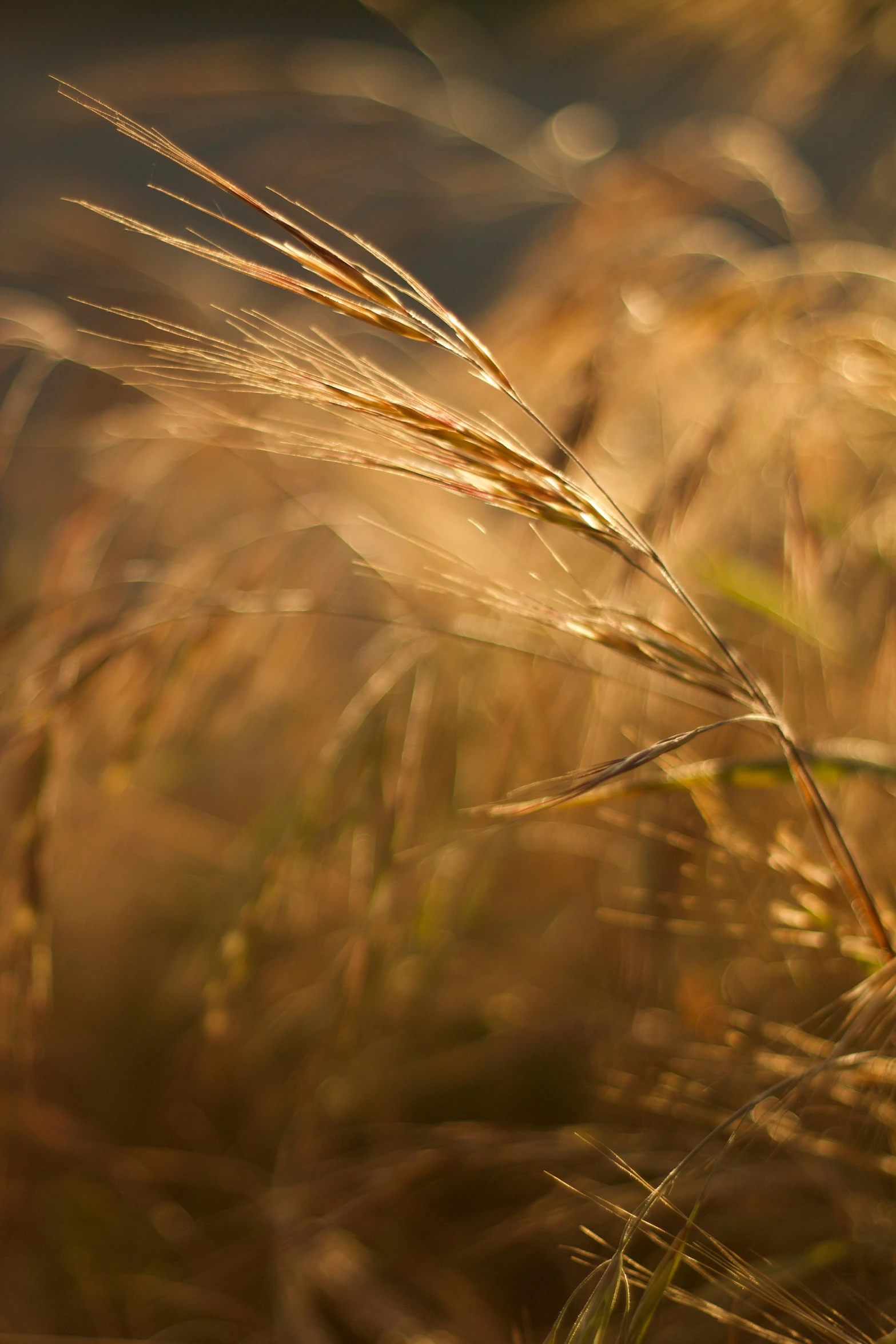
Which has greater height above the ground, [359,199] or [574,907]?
[359,199]

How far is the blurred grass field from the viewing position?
43 centimetres

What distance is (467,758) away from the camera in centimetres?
76

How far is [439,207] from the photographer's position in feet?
2.66

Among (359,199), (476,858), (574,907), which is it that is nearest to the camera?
(476,858)

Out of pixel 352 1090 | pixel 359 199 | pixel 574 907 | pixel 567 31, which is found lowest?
pixel 352 1090

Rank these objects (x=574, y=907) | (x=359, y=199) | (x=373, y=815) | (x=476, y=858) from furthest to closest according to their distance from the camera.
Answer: (x=359, y=199) → (x=574, y=907) → (x=476, y=858) → (x=373, y=815)

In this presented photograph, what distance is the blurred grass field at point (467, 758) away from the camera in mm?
429

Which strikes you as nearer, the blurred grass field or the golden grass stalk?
the golden grass stalk

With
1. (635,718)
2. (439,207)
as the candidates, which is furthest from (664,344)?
(439,207)

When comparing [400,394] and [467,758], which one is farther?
[467,758]

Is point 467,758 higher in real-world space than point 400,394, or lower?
lower

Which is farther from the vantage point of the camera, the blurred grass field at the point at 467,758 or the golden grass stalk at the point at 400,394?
the blurred grass field at the point at 467,758

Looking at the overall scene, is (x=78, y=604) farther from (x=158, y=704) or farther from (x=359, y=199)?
(x=359, y=199)

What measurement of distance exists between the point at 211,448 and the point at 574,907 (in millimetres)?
466
